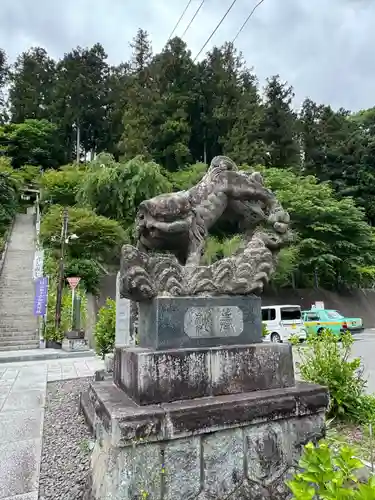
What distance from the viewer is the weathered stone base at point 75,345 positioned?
11503 millimetres

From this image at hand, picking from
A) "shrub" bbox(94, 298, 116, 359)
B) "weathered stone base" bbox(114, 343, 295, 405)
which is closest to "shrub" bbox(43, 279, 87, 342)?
"shrub" bbox(94, 298, 116, 359)

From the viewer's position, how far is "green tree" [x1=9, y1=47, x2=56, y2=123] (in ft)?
106

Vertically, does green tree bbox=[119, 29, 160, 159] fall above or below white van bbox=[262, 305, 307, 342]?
above

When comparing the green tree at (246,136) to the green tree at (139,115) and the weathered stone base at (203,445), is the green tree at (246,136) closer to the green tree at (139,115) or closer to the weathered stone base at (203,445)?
the green tree at (139,115)

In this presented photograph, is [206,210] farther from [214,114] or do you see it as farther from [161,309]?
[214,114]

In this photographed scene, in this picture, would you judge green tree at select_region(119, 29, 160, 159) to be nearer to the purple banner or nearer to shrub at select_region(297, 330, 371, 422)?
the purple banner

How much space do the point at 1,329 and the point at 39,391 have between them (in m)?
7.81

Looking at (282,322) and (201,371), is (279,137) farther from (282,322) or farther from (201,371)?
(201,371)

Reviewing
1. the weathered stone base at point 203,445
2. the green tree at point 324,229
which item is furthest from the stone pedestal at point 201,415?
the green tree at point 324,229

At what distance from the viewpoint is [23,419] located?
4.48 metres

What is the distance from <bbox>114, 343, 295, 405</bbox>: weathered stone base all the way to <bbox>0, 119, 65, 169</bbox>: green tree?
99.0 feet

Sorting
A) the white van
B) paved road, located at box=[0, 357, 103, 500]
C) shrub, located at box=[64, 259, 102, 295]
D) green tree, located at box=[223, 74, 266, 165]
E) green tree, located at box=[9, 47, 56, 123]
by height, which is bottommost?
paved road, located at box=[0, 357, 103, 500]

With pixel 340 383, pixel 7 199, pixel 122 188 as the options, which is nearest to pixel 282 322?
pixel 122 188

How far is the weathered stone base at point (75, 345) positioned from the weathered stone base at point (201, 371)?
9175 mm
